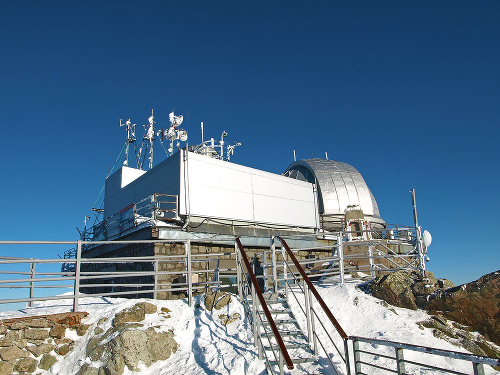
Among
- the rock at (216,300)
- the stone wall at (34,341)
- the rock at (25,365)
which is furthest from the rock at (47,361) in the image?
the rock at (216,300)

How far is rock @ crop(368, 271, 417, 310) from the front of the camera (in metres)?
8.59

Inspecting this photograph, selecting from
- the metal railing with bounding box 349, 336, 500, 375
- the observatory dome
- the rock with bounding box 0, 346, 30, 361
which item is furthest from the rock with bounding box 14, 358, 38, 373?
the observatory dome

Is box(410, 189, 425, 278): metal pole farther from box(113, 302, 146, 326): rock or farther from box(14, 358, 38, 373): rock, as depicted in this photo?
box(14, 358, 38, 373): rock

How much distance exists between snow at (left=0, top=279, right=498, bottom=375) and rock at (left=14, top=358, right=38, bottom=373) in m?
0.22

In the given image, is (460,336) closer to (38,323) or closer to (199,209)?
(38,323)

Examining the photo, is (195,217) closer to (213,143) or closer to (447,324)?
(213,143)

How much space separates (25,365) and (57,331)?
2.31 ft

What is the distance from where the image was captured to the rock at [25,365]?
6.25 metres

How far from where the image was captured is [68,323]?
7062 mm

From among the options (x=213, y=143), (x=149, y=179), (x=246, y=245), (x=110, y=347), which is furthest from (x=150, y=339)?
(x=213, y=143)

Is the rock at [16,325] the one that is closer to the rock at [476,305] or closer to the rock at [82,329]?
the rock at [82,329]

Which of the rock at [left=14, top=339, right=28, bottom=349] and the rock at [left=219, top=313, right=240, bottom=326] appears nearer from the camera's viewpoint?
the rock at [left=14, top=339, right=28, bottom=349]

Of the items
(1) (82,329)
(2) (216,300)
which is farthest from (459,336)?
(1) (82,329)

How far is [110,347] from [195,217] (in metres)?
9.15
